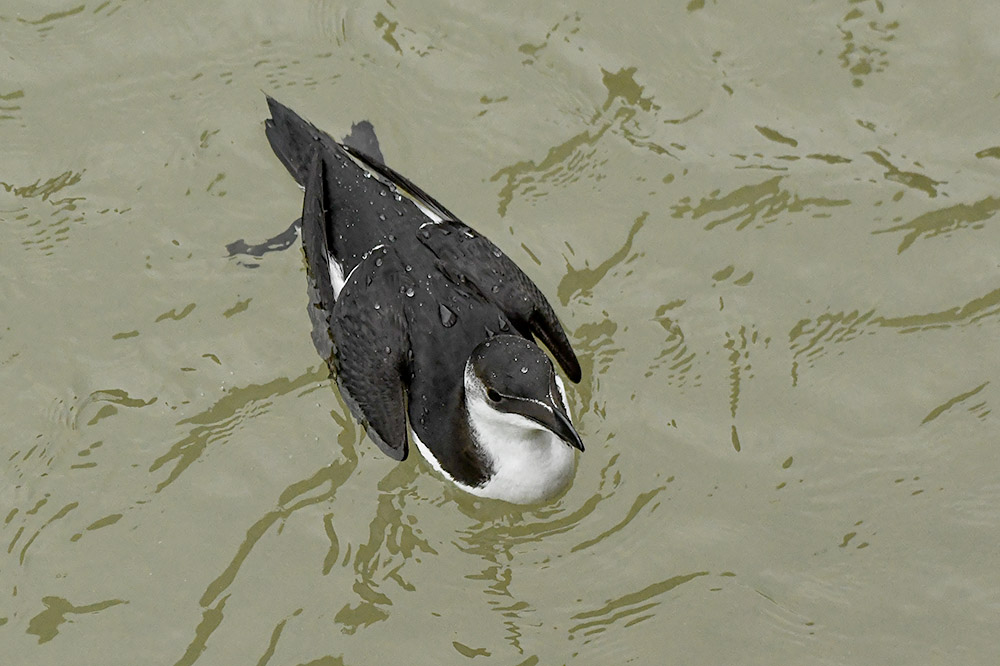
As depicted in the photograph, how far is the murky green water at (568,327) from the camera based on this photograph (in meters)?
5.61

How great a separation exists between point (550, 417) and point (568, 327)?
60.7 inches

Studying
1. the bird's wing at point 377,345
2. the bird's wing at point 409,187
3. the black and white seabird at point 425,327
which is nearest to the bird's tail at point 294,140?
the bird's wing at point 409,187

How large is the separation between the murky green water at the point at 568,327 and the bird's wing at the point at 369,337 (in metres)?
0.57

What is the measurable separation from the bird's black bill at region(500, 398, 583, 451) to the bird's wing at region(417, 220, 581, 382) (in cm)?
71

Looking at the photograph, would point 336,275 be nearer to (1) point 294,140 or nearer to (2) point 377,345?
(2) point 377,345

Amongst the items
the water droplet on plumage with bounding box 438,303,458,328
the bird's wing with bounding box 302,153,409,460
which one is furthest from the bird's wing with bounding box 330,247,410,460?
the water droplet on plumage with bounding box 438,303,458,328

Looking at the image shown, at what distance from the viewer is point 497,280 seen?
18.2 feet

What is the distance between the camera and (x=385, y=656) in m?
5.54

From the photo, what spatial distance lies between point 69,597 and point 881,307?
457cm

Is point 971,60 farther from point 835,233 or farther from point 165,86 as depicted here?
point 165,86

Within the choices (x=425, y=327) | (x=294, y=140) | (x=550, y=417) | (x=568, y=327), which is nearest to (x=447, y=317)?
(x=425, y=327)

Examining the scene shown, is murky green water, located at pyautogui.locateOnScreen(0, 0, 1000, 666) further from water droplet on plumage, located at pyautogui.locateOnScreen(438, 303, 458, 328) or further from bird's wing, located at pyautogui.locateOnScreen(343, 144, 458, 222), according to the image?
water droplet on plumage, located at pyautogui.locateOnScreen(438, 303, 458, 328)

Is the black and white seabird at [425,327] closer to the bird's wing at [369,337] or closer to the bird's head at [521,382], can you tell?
the bird's wing at [369,337]

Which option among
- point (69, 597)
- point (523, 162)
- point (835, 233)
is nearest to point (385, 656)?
point (69, 597)
